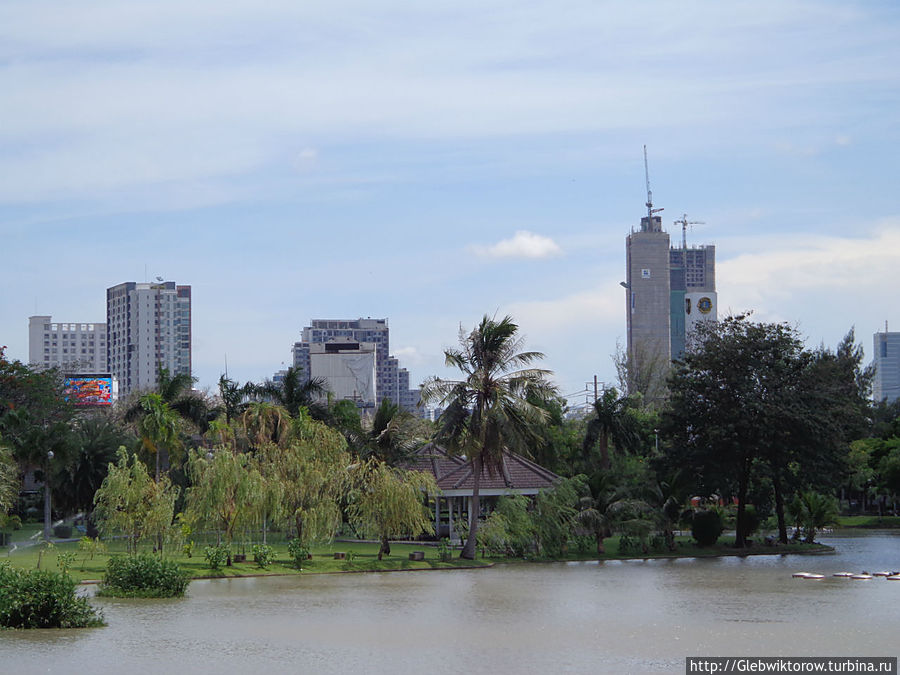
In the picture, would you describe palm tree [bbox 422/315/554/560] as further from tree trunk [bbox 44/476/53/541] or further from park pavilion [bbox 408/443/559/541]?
tree trunk [bbox 44/476/53/541]

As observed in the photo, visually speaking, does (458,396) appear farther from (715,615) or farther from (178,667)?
(178,667)

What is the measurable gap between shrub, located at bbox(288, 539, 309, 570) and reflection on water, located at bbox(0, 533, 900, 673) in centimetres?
110

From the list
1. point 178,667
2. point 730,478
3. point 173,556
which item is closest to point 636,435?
point 730,478

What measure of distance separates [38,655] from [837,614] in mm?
16010

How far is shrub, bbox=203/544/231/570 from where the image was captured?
109ft

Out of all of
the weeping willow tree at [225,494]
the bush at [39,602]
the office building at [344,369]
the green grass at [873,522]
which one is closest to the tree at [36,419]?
the weeping willow tree at [225,494]

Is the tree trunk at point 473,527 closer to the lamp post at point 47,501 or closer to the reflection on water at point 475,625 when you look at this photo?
the reflection on water at point 475,625

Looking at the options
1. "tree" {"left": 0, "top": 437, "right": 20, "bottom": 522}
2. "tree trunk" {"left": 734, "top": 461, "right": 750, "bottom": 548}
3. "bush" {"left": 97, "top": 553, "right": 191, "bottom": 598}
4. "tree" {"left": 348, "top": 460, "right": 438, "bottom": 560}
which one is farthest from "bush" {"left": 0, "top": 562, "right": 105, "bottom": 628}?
"tree trunk" {"left": 734, "top": 461, "right": 750, "bottom": 548}

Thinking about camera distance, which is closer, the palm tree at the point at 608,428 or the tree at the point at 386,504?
the tree at the point at 386,504

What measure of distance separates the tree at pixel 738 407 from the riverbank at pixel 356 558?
8.26 ft

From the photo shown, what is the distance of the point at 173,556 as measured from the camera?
35.8 meters

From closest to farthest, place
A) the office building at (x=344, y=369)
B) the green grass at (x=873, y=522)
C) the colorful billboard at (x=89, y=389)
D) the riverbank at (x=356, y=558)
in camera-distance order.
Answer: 1. the riverbank at (x=356, y=558)
2. the green grass at (x=873, y=522)
3. the colorful billboard at (x=89, y=389)
4. the office building at (x=344, y=369)

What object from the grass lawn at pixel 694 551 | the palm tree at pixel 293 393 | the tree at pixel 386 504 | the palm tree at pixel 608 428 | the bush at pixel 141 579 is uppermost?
the palm tree at pixel 293 393

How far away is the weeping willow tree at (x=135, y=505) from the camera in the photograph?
1278 inches
